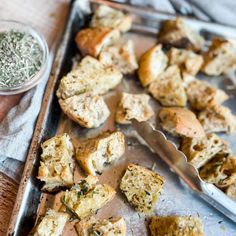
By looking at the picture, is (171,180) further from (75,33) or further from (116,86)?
(75,33)

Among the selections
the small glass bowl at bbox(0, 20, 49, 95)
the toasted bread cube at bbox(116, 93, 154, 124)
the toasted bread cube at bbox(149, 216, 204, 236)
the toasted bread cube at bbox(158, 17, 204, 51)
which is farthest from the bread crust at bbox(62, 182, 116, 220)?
the toasted bread cube at bbox(158, 17, 204, 51)

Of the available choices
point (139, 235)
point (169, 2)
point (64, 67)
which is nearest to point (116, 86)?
point (64, 67)

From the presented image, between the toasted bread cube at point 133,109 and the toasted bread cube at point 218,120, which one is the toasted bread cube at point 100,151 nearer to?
the toasted bread cube at point 133,109

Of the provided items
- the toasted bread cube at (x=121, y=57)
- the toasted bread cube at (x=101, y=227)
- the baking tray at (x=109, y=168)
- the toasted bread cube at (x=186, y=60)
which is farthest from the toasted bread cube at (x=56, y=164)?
the toasted bread cube at (x=186, y=60)

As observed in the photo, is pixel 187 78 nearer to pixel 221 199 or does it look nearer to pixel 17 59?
pixel 221 199

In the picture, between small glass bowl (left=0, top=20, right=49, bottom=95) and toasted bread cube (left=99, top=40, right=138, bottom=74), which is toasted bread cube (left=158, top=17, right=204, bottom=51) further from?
small glass bowl (left=0, top=20, right=49, bottom=95)

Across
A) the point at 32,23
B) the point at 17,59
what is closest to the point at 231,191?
the point at 17,59
